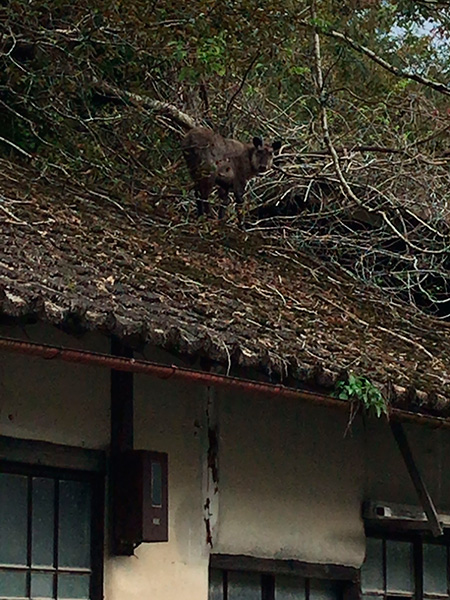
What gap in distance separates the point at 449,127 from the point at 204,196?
2884 mm

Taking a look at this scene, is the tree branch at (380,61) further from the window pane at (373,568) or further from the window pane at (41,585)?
the window pane at (41,585)

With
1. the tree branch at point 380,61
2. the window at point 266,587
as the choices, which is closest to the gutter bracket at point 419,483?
the window at point 266,587

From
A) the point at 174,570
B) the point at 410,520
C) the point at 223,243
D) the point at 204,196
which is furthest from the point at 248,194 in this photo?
the point at 174,570

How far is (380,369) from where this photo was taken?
24.7 feet

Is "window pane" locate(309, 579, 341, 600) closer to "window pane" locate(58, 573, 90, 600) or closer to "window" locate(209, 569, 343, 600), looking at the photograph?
"window" locate(209, 569, 343, 600)

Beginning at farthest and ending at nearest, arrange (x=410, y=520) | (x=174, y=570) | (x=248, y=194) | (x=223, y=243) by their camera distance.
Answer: (x=248, y=194) < (x=223, y=243) < (x=410, y=520) < (x=174, y=570)

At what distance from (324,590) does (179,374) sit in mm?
2603

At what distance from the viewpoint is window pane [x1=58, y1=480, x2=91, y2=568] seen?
21.5 feet

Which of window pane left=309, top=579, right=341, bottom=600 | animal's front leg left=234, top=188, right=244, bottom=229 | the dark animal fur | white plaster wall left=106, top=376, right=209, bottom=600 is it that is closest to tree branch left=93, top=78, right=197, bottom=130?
the dark animal fur

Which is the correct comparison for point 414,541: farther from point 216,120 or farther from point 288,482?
point 216,120

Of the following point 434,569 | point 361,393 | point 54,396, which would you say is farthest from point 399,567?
point 54,396

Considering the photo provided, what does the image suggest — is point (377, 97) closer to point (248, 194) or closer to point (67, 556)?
point (248, 194)

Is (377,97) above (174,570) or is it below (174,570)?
above

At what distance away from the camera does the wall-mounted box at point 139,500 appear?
661 cm
